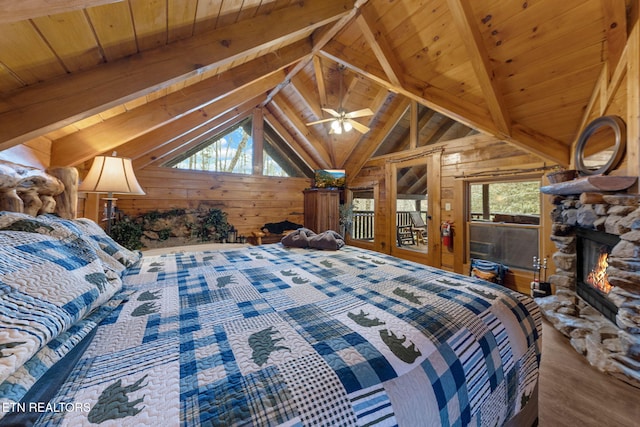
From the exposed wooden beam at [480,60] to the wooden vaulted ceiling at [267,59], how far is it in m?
0.01

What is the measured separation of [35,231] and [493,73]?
3.49 metres

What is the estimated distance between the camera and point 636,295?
1584mm

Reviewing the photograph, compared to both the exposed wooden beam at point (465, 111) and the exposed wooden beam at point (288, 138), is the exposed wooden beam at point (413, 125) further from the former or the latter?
the exposed wooden beam at point (288, 138)

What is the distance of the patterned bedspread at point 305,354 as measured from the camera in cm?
51

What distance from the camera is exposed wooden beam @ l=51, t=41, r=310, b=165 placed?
6.05 ft

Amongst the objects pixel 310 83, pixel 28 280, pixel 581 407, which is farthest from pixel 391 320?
pixel 310 83

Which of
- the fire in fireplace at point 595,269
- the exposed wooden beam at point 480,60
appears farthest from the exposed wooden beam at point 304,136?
the fire in fireplace at point 595,269

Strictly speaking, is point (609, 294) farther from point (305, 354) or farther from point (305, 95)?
point (305, 95)

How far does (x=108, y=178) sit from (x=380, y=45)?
2817 millimetres

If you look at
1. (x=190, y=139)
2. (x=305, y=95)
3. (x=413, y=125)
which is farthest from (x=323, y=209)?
(x=190, y=139)

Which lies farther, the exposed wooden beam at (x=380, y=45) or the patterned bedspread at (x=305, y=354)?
the exposed wooden beam at (x=380, y=45)

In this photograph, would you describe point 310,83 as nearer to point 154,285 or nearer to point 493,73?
point 493,73

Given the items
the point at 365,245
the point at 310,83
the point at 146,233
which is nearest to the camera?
the point at 146,233

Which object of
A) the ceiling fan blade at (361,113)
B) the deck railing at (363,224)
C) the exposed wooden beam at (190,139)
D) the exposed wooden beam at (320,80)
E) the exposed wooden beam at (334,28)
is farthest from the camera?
the deck railing at (363,224)
